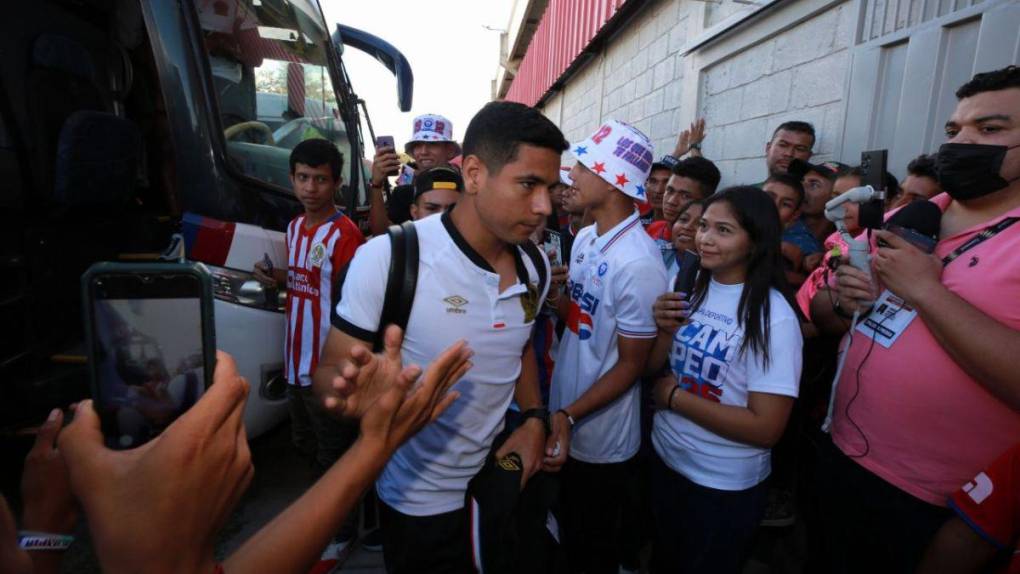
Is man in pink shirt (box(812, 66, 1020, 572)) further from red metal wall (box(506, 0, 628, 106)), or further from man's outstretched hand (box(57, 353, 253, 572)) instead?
red metal wall (box(506, 0, 628, 106))

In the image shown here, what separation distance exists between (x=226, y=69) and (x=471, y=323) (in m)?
2.56

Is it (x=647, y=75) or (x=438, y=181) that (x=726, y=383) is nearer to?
(x=438, y=181)

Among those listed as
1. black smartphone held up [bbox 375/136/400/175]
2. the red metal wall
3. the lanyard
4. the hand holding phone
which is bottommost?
the lanyard

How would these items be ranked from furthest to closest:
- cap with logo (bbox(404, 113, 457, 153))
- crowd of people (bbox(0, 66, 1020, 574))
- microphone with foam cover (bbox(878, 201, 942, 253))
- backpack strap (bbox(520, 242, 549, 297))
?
1. cap with logo (bbox(404, 113, 457, 153))
2. backpack strap (bbox(520, 242, 549, 297))
3. microphone with foam cover (bbox(878, 201, 942, 253))
4. crowd of people (bbox(0, 66, 1020, 574))

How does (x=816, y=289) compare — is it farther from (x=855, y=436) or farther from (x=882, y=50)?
(x=882, y=50)

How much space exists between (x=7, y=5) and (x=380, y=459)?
314 centimetres

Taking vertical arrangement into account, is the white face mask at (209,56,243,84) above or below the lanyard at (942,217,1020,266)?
above

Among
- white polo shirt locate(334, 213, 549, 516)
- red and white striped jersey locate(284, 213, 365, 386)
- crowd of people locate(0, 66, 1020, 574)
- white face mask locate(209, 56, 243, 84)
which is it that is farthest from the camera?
white face mask locate(209, 56, 243, 84)

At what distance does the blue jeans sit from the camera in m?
1.86

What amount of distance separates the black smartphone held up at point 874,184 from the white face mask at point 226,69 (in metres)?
3.19

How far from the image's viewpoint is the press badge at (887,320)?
5.46 feet

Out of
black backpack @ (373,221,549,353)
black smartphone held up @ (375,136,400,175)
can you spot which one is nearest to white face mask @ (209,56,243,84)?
black smartphone held up @ (375,136,400,175)

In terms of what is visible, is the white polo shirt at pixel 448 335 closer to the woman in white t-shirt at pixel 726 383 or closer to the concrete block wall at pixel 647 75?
the woman in white t-shirt at pixel 726 383

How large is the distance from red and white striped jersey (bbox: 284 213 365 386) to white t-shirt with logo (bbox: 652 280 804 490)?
1680 mm
